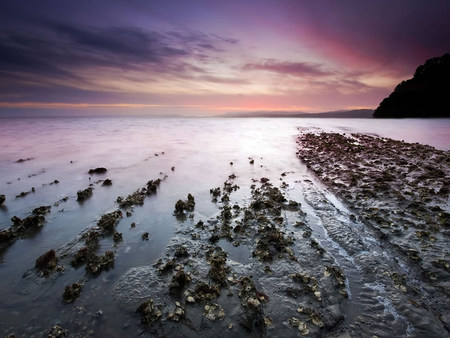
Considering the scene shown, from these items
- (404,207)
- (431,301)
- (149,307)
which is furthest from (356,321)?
(404,207)

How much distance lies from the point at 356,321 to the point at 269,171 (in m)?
10.9

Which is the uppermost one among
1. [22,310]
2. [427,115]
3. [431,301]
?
[427,115]

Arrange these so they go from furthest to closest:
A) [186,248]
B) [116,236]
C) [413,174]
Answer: [413,174], [116,236], [186,248]

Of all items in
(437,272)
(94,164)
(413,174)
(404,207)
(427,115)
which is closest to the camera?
(437,272)

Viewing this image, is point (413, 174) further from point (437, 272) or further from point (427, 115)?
point (427, 115)

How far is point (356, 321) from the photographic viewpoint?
4.14m

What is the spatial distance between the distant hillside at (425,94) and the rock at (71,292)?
137 meters

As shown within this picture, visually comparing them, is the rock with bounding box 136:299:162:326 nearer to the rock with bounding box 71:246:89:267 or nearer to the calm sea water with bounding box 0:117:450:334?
the calm sea water with bounding box 0:117:450:334

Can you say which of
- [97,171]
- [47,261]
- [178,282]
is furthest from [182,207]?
[97,171]

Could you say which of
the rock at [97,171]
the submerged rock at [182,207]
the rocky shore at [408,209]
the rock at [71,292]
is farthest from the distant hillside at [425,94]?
the rock at [71,292]

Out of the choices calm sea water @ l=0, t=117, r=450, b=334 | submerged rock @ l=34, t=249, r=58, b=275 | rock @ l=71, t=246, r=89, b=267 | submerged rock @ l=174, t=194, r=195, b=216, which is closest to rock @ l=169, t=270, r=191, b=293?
calm sea water @ l=0, t=117, r=450, b=334

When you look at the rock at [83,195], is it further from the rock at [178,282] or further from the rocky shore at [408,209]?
the rocky shore at [408,209]

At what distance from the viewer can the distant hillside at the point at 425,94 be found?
102 metres

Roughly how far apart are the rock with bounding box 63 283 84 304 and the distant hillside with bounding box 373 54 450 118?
13655cm
